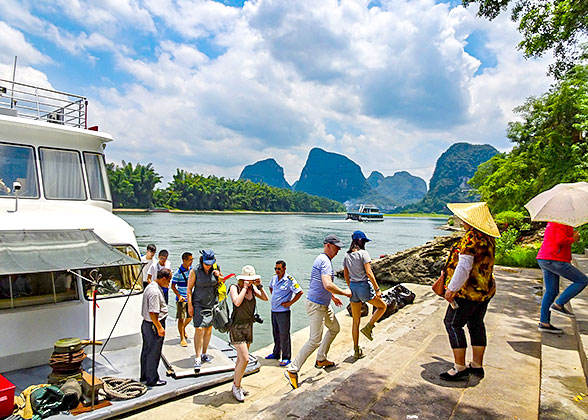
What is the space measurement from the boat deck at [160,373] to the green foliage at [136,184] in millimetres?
83197

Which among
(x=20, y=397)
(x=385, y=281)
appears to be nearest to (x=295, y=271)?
(x=385, y=281)

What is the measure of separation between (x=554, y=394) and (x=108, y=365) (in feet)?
17.0

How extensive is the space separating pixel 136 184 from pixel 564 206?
295 ft

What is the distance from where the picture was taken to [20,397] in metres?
4.17

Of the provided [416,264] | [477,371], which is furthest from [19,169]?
[416,264]

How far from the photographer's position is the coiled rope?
439 centimetres

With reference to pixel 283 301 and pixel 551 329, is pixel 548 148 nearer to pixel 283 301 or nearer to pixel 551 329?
pixel 551 329

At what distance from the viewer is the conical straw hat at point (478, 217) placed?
3.34m

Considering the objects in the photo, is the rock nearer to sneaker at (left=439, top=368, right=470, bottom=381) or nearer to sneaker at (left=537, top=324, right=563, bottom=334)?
sneaker at (left=537, top=324, right=563, bottom=334)

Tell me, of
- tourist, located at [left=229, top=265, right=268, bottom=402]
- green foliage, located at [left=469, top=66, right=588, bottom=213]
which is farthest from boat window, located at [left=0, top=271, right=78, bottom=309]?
green foliage, located at [left=469, top=66, right=588, bottom=213]

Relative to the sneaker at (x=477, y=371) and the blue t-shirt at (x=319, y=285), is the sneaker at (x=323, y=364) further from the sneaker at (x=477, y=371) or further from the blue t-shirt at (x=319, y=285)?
the sneaker at (x=477, y=371)

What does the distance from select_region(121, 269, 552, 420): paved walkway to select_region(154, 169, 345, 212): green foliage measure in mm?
93042

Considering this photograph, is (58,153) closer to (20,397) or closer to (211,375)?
(20,397)

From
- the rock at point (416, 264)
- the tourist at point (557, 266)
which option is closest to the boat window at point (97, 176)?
the tourist at point (557, 266)
